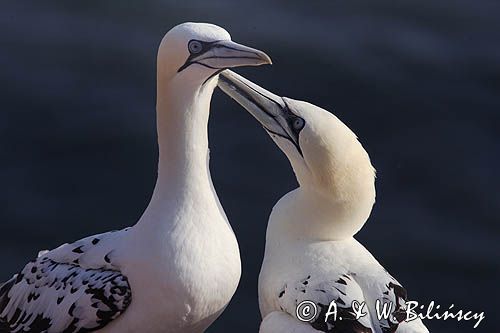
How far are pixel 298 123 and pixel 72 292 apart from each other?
136 cm

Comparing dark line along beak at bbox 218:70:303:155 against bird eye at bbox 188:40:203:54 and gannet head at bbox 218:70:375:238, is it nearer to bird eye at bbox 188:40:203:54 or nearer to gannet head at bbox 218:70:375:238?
gannet head at bbox 218:70:375:238

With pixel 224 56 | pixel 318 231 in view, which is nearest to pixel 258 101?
pixel 318 231

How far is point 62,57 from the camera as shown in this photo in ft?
29.5

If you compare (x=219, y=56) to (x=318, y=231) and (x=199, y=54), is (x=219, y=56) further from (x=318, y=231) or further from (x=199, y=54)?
(x=318, y=231)

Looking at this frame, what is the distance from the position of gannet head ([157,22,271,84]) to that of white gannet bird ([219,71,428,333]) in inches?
31.4

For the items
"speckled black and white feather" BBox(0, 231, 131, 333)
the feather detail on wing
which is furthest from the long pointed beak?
the feather detail on wing

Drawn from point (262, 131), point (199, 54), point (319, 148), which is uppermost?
point (199, 54)

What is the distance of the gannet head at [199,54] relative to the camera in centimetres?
562

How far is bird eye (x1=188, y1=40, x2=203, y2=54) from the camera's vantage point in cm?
561

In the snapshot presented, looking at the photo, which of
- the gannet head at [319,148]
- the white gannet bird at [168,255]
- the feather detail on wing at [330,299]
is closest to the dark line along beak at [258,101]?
the gannet head at [319,148]

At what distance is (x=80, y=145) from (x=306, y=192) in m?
2.39

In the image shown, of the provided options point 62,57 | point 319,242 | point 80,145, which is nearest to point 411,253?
point 319,242

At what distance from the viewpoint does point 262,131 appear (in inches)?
339

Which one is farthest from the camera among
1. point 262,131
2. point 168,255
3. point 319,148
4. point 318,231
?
point 262,131
